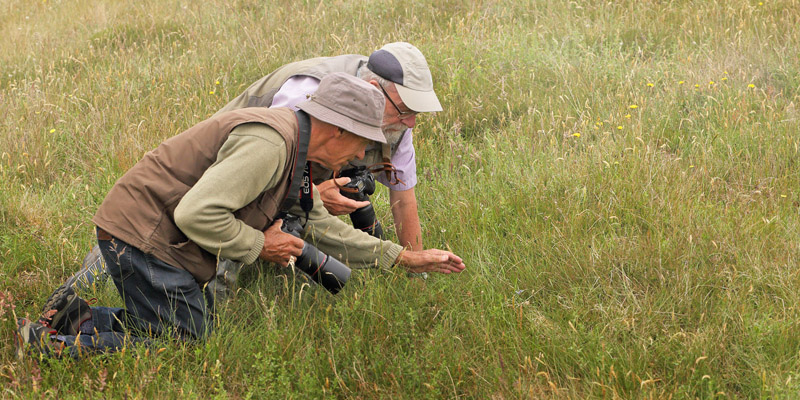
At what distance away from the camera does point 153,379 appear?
9.29 feet

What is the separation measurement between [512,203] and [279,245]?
1.64 m

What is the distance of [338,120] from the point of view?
291 cm

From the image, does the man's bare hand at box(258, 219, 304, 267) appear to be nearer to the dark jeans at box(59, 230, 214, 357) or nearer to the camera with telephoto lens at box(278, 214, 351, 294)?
the camera with telephoto lens at box(278, 214, 351, 294)

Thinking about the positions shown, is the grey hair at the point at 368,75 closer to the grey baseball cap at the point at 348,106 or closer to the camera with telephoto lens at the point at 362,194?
the camera with telephoto lens at the point at 362,194

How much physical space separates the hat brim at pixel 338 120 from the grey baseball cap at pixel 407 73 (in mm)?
683

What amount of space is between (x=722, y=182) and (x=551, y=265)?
140cm

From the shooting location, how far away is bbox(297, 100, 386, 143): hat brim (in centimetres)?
289

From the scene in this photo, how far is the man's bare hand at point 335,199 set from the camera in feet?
12.3

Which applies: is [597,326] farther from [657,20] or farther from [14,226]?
[657,20]

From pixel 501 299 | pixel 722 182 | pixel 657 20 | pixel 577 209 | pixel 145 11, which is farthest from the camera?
pixel 145 11

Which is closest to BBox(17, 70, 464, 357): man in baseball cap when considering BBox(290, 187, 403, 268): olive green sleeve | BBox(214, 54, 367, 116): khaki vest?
BBox(290, 187, 403, 268): olive green sleeve

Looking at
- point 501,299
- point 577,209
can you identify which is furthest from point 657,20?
point 501,299

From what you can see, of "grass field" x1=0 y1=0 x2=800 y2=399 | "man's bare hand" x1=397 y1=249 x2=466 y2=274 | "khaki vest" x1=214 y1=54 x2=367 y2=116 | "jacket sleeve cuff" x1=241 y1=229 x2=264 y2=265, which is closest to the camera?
"grass field" x1=0 y1=0 x2=800 y2=399

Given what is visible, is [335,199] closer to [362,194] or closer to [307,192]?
[362,194]
